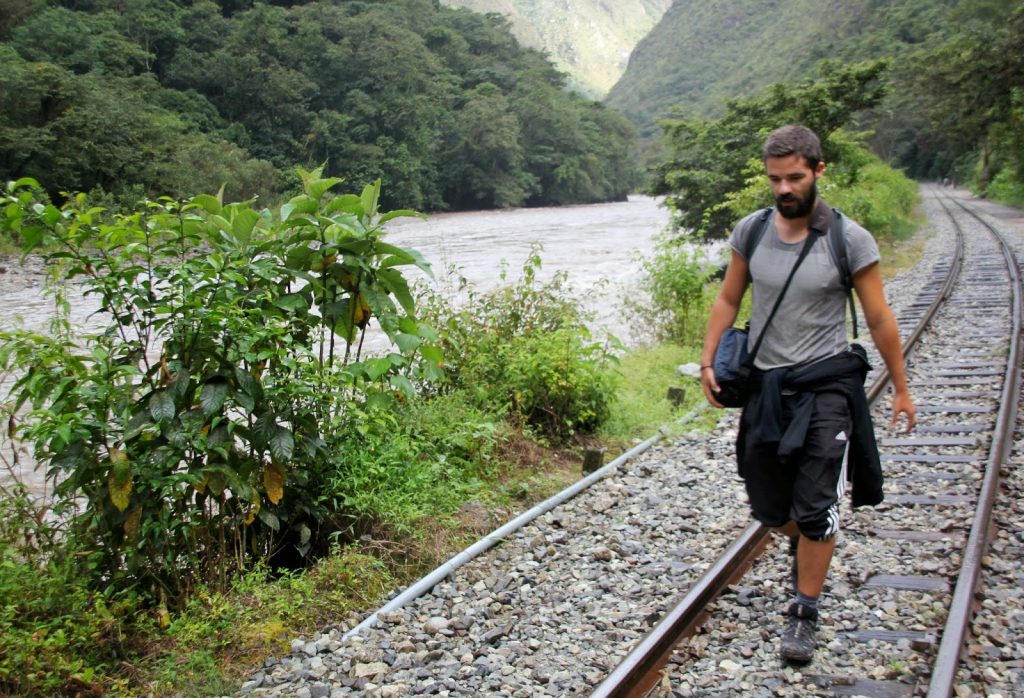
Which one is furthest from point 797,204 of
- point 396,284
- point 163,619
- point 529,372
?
point 529,372

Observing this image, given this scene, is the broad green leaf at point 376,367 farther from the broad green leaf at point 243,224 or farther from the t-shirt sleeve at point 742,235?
the t-shirt sleeve at point 742,235

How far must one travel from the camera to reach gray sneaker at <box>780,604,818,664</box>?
329 centimetres

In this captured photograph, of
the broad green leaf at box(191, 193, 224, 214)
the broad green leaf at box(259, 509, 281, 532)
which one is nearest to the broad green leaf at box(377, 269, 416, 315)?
the broad green leaf at box(191, 193, 224, 214)

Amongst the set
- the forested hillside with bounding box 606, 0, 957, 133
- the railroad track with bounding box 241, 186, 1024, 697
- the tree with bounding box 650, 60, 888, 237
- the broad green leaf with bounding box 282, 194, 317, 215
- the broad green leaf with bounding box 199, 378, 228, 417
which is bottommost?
the railroad track with bounding box 241, 186, 1024, 697

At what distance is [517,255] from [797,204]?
82.4 feet

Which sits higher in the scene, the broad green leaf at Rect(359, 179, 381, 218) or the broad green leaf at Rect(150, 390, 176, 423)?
the broad green leaf at Rect(359, 179, 381, 218)

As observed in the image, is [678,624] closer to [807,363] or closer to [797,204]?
[807,363]

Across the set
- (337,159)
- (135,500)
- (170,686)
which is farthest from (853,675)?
(337,159)

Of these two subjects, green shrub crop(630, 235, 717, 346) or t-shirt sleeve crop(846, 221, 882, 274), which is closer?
t-shirt sleeve crop(846, 221, 882, 274)

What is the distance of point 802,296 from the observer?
320cm

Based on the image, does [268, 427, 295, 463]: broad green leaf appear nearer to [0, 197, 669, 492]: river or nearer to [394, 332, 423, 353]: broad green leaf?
[394, 332, 423, 353]: broad green leaf

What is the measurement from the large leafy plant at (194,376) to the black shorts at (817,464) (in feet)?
7.27

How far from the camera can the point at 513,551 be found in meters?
4.62

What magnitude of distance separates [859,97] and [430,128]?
40.1 meters
